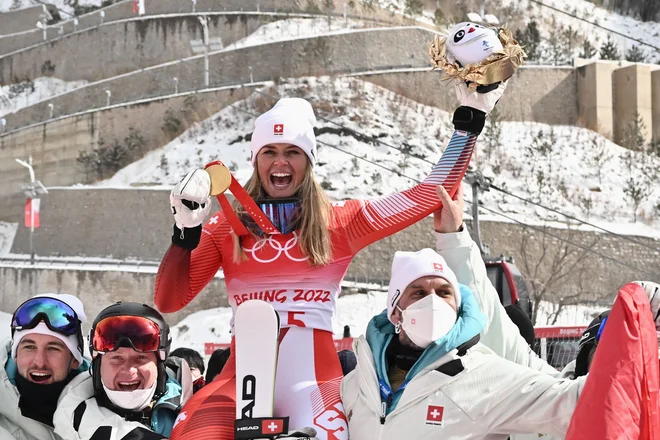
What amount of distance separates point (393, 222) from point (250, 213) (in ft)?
1.61

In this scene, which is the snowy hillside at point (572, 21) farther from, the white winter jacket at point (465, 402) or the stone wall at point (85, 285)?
the white winter jacket at point (465, 402)

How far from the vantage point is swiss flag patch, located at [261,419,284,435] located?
3068mm

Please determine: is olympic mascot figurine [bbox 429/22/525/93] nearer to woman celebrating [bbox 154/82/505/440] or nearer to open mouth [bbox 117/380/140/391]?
woman celebrating [bbox 154/82/505/440]

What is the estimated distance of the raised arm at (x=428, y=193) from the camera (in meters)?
3.69

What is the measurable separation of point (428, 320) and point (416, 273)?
22cm

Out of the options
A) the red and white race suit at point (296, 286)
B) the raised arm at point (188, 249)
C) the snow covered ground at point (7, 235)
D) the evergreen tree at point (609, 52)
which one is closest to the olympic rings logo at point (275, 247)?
the red and white race suit at point (296, 286)

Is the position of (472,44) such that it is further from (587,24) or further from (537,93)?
(587,24)

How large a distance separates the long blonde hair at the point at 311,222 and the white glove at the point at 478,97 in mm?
598

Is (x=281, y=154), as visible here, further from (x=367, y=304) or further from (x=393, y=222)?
(x=367, y=304)

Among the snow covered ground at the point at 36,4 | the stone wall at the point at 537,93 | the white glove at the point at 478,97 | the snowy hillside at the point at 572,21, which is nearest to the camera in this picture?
the white glove at the point at 478,97

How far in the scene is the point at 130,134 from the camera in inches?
1351

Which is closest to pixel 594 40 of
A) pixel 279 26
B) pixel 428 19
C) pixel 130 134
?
pixel 428 19

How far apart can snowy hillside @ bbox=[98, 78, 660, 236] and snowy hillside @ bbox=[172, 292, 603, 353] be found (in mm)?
3881

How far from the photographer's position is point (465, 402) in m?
3.04
